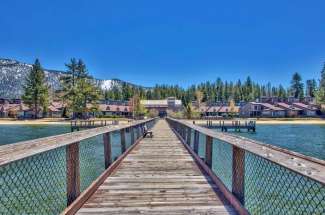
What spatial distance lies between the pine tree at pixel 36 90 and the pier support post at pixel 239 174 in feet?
227

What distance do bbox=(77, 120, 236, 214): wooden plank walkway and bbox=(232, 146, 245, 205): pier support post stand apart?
200 mm

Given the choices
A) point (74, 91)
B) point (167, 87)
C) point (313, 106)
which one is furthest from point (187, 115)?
point (167, 87)

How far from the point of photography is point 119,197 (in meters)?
4.20

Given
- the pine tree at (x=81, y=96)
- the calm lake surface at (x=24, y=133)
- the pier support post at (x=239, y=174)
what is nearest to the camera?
the pier support post at (x=239, y=174)

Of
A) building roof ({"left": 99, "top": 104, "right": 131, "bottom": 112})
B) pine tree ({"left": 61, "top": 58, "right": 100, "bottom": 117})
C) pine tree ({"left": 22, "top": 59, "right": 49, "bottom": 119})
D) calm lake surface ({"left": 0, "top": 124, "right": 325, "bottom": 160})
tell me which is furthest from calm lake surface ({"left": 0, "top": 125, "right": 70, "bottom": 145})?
building roof ({"left": 99, "top": 104, "right": 131, "bottom": 112})

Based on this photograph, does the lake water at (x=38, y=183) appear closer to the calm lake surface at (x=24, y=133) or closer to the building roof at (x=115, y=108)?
the calm lake surface at (x=24, y=133)

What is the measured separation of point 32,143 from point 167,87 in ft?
406

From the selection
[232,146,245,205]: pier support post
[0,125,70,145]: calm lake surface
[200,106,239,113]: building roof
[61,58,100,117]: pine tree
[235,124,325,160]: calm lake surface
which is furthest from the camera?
[200,106,239,113]: building roof

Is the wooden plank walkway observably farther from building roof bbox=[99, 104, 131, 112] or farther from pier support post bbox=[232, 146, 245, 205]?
building roof bbox=[99, 104, 131, 112]

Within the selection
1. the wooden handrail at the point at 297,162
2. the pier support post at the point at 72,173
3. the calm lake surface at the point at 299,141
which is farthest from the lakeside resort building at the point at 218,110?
the wooden handrail at the point at 297,162

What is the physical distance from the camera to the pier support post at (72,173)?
376 centimetres

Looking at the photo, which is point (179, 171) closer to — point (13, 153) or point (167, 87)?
point (13, 153)

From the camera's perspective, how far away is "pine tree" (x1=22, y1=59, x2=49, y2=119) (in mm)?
66688

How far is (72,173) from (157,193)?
1.30 meters
